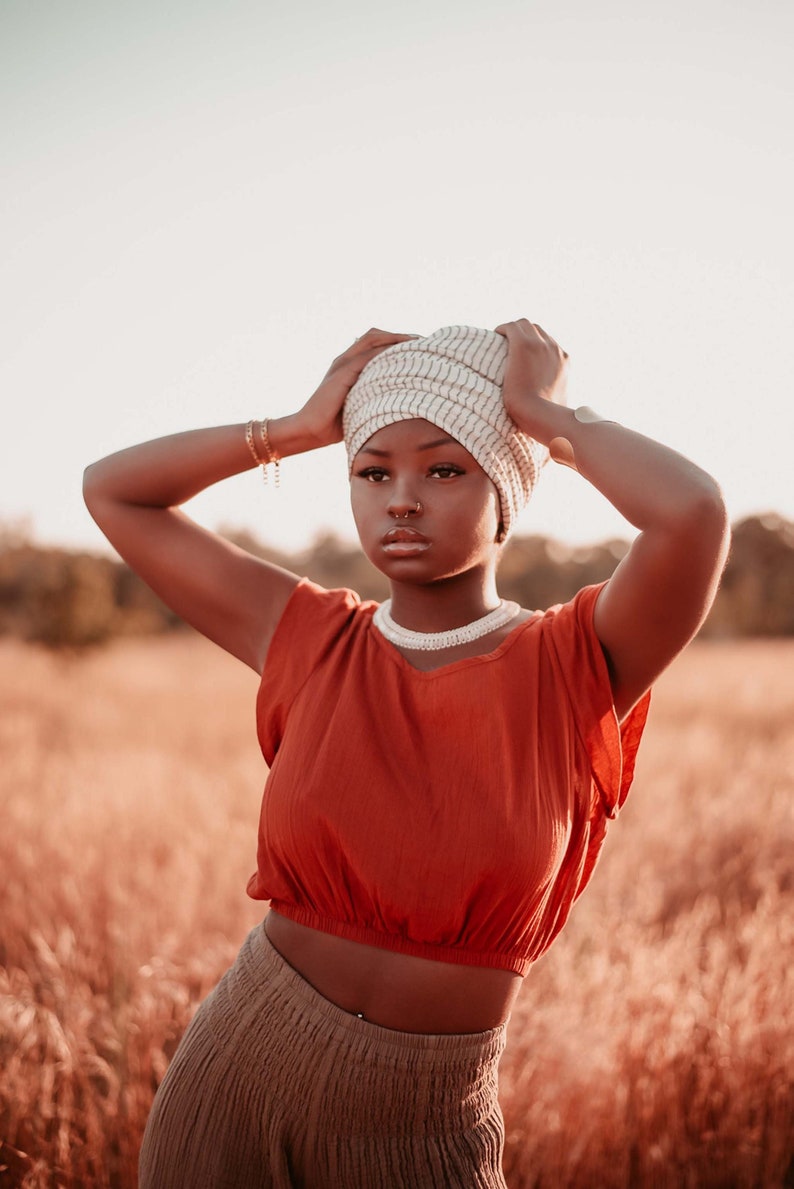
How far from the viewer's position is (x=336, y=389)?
2152mm

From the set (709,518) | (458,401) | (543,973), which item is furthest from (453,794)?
(543,973)

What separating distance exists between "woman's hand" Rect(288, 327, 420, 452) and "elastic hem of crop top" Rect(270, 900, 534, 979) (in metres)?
1.03

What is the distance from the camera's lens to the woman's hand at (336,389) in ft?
7.07

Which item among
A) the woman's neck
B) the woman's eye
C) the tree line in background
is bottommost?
the tree line in background

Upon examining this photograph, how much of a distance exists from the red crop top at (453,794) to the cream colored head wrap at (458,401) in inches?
13.1

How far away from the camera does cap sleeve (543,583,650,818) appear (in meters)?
1.81

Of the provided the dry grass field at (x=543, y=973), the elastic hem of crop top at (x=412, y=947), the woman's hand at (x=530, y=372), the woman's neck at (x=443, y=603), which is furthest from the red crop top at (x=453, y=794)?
the dry grass field at (x=543, y=973)

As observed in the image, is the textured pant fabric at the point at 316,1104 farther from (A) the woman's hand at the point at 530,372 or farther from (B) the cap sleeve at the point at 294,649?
(A) the woman's hand at the point at 530,372

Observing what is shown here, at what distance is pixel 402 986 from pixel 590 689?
0.64 m

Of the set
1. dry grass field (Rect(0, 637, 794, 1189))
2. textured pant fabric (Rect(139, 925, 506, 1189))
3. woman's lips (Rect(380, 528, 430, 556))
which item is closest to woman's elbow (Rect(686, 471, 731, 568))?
woman's lips (Rect(380, 528, 430, 556))

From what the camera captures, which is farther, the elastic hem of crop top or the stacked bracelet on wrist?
the stacked bracelet on wrist

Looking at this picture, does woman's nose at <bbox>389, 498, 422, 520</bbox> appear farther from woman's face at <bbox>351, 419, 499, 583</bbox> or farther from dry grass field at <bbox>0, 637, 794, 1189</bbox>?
dry grass field at <bbox>0, 637, 794, 1189</bbox>

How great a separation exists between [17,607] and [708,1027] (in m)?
31.7

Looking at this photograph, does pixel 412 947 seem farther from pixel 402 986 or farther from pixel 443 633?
pixel 443 633
